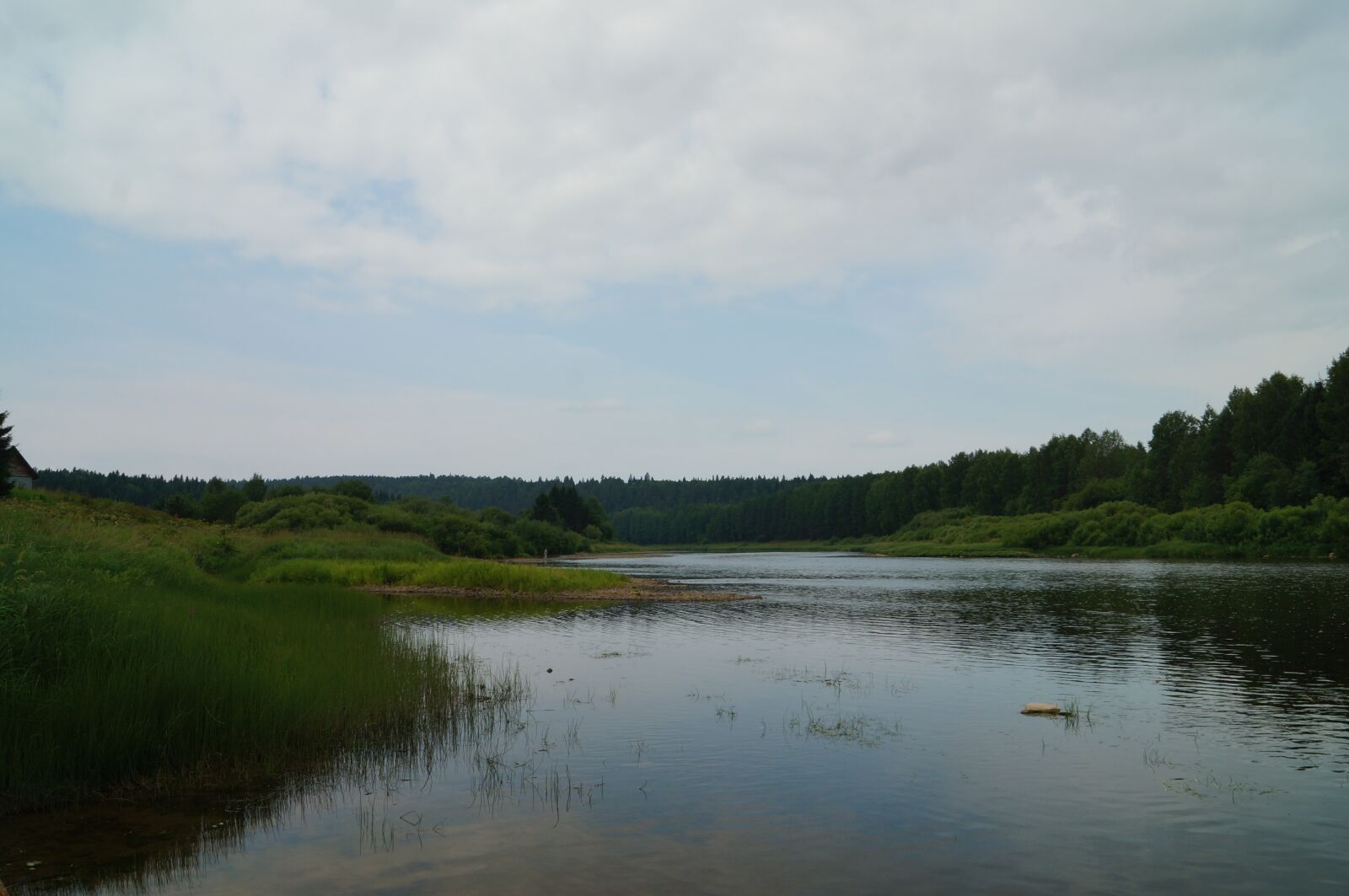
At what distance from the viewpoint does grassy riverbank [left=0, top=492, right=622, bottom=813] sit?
12.6 m

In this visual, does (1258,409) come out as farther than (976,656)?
Yes

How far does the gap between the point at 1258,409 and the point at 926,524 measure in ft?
244

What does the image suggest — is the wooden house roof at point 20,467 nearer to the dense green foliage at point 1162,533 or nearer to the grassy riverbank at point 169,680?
the grassy riverbank at point 169,680

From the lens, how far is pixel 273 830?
40.0 feet

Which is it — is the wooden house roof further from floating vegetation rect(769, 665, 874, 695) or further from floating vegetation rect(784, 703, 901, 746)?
floating vegetation rect(784, 703, 901, 746)

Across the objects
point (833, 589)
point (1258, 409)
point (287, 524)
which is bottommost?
point (833, 589)

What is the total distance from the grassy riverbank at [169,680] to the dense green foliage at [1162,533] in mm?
100488

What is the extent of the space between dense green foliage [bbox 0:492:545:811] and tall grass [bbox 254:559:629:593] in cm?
3205

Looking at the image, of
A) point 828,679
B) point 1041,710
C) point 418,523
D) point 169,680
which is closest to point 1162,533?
point 418,523

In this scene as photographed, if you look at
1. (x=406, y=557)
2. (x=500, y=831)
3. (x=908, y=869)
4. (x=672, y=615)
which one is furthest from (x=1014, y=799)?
(x=406, y=557)

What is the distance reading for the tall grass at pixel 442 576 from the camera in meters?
56.5

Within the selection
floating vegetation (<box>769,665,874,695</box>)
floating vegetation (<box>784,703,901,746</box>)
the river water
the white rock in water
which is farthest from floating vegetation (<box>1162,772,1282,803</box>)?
floating vegetation (<box>769,665,874,695</box>)

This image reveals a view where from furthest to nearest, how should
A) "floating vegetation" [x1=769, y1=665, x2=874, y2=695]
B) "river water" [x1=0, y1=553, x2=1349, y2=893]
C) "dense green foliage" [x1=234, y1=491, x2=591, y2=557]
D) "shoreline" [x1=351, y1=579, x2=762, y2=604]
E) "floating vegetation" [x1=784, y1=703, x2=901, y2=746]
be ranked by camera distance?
"dense green foliage" [x1=234, y1=491, x2=591, y2=557] → "shoreline" [x1=351, y1=579, x2=762, y2=604] → "floating vegetation" [x1=769, y1=665, x2=874, y2=695] → "floating vegetation" [x1=784, y1=703, x2=901, y2=746] → "river water" [x1=0, y1=553, x2=1349, y2=893]

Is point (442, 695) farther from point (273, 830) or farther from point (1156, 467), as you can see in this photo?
point (1156, 467)
